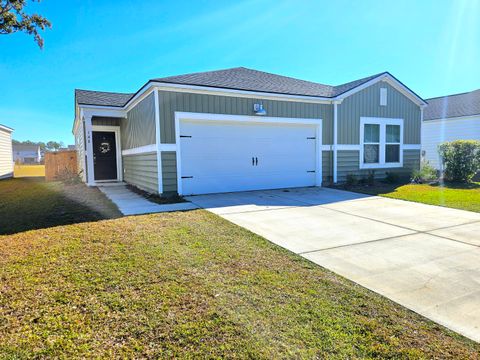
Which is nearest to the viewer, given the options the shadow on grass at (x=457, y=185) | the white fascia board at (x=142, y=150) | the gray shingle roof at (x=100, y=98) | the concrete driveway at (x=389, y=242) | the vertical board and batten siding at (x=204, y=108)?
the concrete driveway at (x=389, y=242)

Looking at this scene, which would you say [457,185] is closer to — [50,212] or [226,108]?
[226,108]

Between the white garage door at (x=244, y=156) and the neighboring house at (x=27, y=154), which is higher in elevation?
the neighboring house at (x=27, y=154)

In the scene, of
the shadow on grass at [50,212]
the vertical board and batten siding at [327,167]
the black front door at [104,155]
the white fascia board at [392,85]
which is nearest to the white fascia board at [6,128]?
the black front door at [104,155]

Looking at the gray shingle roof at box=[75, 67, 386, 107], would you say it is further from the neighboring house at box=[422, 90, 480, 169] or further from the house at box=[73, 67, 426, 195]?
the neighboring house at box=[422, 90, 480, 169]

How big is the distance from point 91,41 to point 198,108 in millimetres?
7428

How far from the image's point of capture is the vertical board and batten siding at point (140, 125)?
864 centimetres

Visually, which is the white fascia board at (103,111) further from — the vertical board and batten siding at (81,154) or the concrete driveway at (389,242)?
the concrete driveway at (389,242)

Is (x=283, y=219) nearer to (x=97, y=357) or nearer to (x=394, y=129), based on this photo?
(x=97, y=357)

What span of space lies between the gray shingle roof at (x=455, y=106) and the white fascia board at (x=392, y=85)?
7.09 metres

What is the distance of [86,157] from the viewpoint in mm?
12180

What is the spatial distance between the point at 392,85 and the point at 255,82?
5.64 metres

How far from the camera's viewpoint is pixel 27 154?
66812 mm

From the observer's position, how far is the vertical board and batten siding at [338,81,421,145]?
36.2 feet

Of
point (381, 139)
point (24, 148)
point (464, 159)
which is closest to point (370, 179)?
point (381, 139)
